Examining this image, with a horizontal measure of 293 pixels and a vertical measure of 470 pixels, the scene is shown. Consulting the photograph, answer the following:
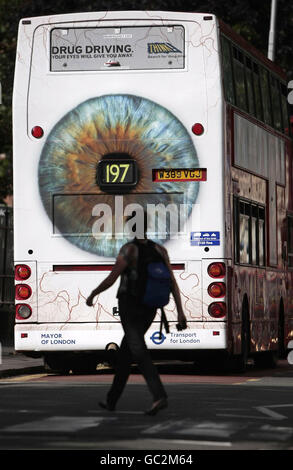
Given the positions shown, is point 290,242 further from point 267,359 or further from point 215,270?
point 215,270

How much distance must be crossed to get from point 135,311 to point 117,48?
7.52 meters

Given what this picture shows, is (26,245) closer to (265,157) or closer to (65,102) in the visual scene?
(65,102)

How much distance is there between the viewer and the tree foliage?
42375 mm

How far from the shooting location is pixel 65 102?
69.4ft

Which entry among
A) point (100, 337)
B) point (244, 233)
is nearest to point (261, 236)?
point (244, 233)

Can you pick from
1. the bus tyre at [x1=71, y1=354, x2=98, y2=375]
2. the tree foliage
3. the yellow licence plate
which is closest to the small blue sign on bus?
the yellow licence plate

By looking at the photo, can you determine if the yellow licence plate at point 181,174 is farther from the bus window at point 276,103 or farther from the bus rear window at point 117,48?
the bus window at point 276,103

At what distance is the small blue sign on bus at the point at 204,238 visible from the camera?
816 inches

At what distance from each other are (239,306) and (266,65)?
15.8 ft

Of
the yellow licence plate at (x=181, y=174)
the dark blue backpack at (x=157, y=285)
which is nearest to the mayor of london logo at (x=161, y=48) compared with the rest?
the yellow licence plate at (x=181, y=174)

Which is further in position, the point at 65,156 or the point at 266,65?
the point at 266,65

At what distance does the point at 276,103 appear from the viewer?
2566 centimetres

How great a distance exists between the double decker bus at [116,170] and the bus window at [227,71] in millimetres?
53

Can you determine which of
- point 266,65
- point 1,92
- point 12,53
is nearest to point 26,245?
point 266,65
